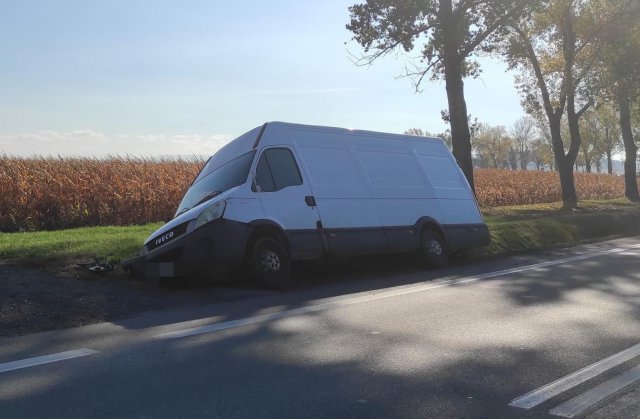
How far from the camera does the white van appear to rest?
9.24 metres

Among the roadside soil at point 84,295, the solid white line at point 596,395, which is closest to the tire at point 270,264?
the roadside soil at point 84,295

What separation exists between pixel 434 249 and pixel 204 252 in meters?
5.08

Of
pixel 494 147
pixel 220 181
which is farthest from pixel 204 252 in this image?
pixel 494 147

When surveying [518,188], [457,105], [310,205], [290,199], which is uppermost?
[457,105]

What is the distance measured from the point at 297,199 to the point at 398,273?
2.83 metres

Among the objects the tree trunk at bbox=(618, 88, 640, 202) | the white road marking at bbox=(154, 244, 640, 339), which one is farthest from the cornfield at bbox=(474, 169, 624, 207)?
the white road marking at bbox=(154, 244, 640, 339)

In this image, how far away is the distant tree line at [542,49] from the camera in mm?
19797

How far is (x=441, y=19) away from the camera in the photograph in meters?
19.8

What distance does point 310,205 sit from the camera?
10.3 m

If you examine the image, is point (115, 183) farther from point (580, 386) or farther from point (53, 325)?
point (580, 386)

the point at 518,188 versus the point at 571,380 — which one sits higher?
the point at 518,188

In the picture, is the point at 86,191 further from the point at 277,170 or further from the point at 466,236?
the point at 466,236

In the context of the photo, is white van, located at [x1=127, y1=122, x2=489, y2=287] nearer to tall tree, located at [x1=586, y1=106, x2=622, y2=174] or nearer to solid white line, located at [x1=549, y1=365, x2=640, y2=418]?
solid white line, located at [x1=549, y1=365, x2=640, y2=418]

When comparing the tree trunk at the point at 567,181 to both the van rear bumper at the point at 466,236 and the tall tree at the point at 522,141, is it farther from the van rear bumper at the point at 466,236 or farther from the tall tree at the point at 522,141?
the tall tree at the point at 522,141
